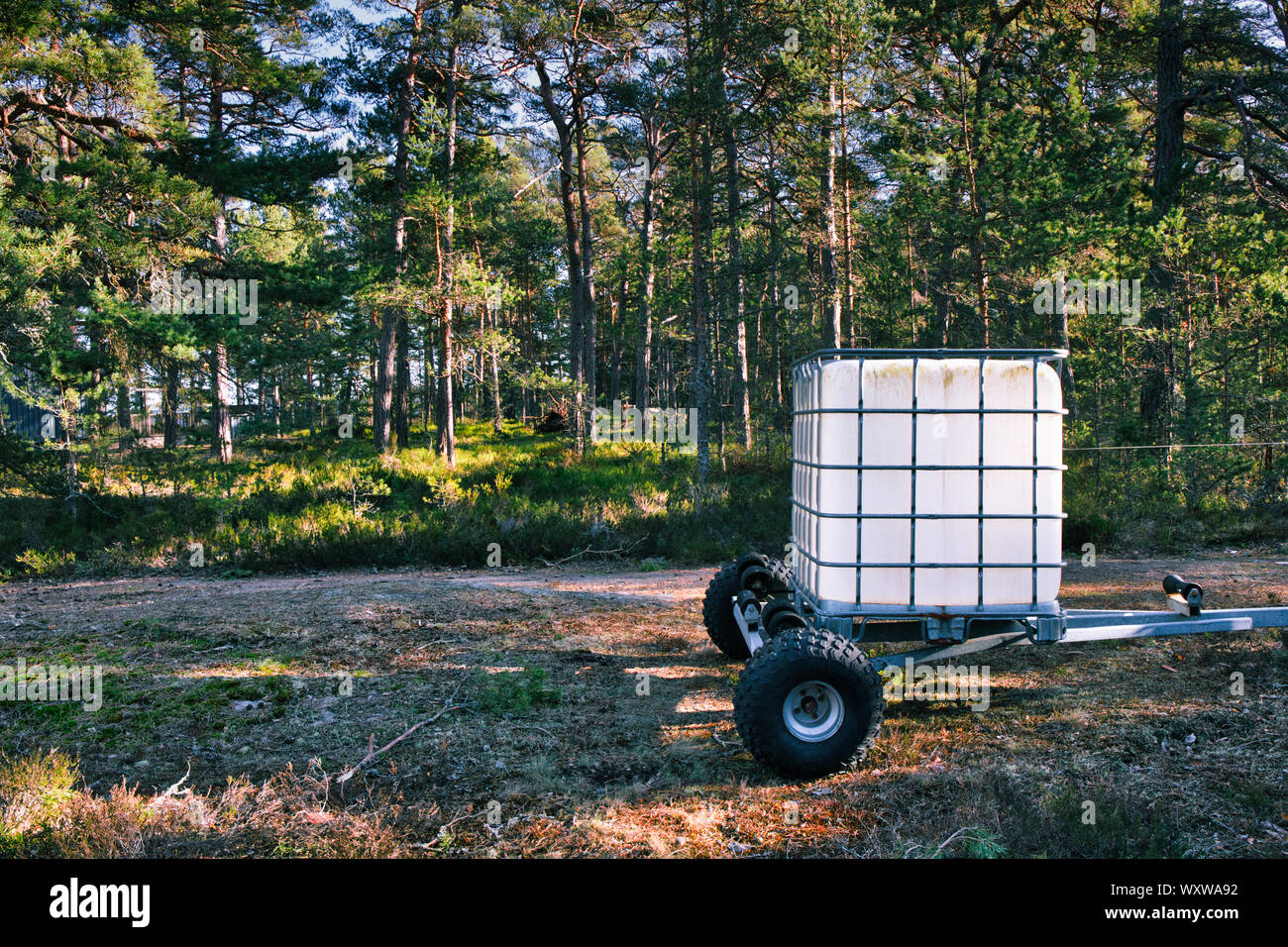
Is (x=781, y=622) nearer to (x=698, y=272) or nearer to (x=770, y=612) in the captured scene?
(x=770, y=612)

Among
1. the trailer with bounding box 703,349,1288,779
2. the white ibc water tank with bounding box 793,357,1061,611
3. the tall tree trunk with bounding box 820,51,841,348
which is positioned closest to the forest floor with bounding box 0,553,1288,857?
the trailer with bounding box 703,349,1288,779

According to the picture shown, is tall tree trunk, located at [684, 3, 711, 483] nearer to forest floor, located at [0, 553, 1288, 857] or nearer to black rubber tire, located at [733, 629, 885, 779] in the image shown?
forest floor, located at [0, 553, 1288, 857]

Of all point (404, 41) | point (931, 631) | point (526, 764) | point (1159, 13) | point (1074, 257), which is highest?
point (404, 41)

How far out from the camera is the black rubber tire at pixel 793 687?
14.9ft

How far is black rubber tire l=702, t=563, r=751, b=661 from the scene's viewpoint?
23.3ft

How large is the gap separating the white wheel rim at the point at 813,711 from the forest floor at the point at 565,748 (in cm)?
32

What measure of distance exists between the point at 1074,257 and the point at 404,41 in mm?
18163

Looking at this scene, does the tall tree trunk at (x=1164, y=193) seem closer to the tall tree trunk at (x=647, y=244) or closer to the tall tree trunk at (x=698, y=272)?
the tall tree trunk at (x=698, y=272)

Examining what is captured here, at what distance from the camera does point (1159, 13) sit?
52.2 feet

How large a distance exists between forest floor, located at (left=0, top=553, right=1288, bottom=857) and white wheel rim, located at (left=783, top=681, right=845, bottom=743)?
319 mm

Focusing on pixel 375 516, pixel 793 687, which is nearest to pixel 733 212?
pixel 375 516

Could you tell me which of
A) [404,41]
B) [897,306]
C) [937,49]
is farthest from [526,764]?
[897,306]

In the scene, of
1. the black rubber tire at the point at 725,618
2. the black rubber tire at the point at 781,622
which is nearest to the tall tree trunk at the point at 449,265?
the black rubber tire at the point at 725,618
